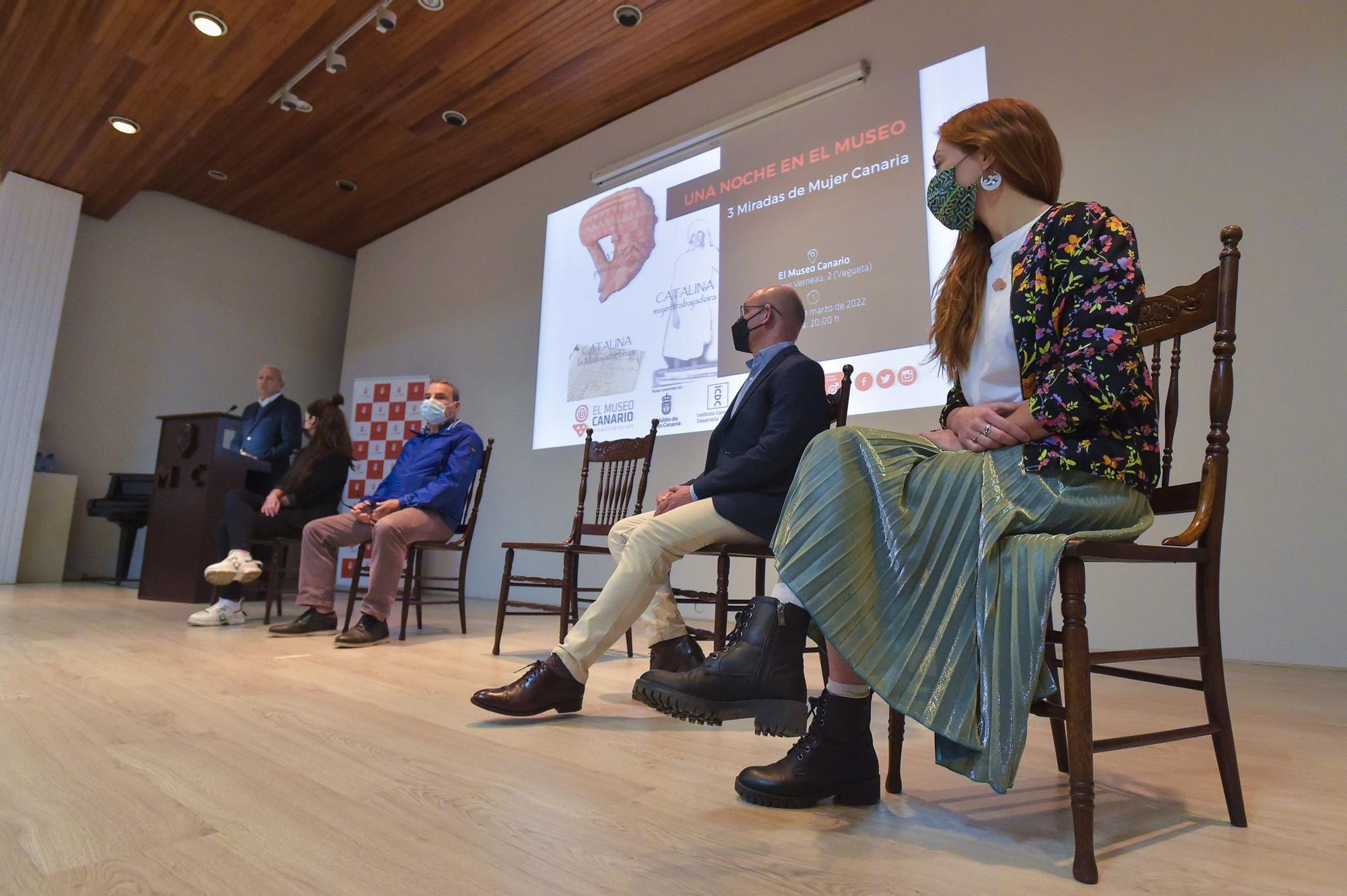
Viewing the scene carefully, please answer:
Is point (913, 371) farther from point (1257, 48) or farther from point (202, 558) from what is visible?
point (202, 558)

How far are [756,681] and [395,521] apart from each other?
2194 mm

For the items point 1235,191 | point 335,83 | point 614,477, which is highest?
point 335,83

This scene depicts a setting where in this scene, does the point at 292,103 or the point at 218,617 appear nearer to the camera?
the point at 218,617

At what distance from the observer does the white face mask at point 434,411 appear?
10.5 ft

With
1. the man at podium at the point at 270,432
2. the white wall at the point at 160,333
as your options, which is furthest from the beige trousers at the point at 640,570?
the white wall at the point at 160,333

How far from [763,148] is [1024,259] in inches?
138

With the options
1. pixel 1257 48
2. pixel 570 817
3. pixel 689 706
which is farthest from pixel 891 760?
pixel 1257 48

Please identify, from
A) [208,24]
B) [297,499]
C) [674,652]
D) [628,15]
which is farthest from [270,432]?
[674,652]

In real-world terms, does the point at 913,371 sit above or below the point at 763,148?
below

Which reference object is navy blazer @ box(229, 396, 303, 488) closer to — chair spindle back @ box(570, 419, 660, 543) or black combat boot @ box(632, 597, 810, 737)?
chair spindle back @ box(570, 419, 660, 543)

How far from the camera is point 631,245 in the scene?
4.85 meters

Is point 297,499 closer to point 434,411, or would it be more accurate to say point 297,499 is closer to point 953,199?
point 434,411

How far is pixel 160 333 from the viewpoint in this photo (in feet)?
20.7

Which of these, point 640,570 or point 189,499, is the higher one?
point 189,499
